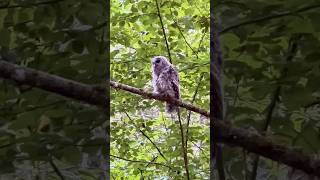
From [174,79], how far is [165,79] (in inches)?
1.9

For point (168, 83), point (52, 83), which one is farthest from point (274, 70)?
point (52, 83)

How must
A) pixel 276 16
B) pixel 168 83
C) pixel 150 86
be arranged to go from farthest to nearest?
1. pixel 150 86
2. pixel 168 83
3. pixel 276 16

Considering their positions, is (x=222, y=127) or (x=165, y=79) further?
(x=165, y=79)

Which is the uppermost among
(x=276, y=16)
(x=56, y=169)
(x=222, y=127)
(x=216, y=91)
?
(x=276, y=16)

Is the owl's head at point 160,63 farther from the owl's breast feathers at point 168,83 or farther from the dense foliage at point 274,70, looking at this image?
the dense foliage at point 274,70

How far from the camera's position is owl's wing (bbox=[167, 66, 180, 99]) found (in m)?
1.56

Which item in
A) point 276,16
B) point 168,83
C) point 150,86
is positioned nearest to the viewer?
point 276,16

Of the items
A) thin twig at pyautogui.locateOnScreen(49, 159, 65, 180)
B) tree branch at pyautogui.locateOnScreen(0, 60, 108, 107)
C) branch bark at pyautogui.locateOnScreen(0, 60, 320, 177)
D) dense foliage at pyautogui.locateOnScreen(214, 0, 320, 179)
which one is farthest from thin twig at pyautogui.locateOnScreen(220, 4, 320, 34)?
thin twig at pyautogui.locateOnScreen(49, 159, 65, 180)

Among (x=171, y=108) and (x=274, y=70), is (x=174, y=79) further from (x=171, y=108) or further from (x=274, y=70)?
(x=274, y=70)

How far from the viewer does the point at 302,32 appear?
1.16 m

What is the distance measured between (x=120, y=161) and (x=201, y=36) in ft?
2.12

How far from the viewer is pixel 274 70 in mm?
1156

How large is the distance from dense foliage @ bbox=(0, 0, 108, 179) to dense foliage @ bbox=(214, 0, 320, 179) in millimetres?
384

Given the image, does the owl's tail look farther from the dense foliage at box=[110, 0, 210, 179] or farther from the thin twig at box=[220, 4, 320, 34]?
the thin twig at box=[220, 4, 320, 34]
